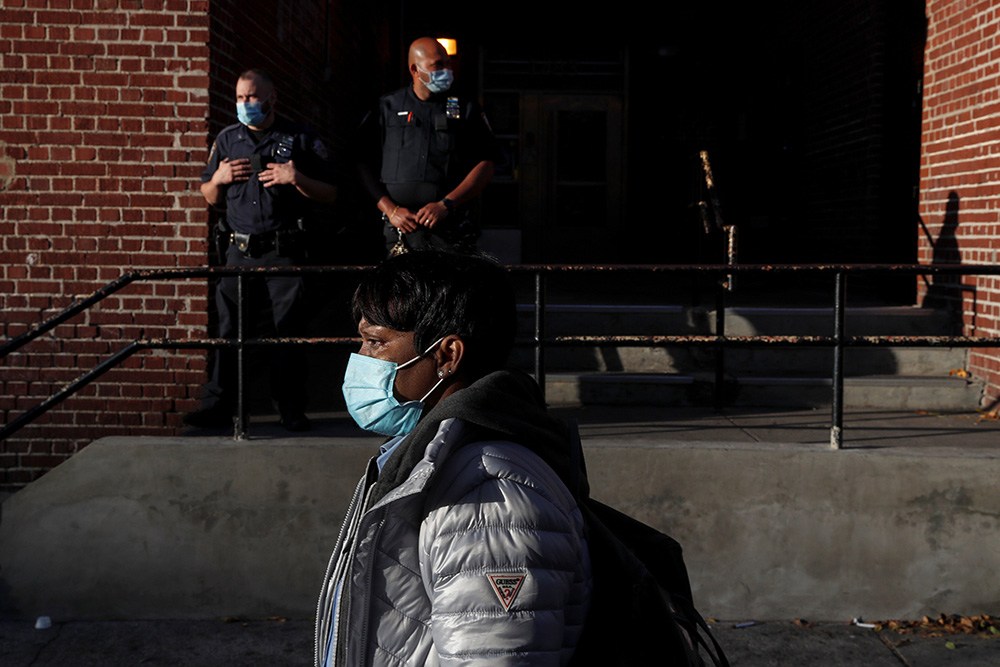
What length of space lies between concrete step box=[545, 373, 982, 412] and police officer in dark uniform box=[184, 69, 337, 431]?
1.78 m

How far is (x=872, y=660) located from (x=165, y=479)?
3243mm

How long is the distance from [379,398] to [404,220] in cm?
360

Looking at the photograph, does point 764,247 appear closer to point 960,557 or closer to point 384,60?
point 384,60

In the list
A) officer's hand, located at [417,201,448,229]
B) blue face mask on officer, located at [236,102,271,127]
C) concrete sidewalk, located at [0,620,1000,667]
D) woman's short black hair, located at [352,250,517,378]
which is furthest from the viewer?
officer's hand, located at [417,201,448,229]

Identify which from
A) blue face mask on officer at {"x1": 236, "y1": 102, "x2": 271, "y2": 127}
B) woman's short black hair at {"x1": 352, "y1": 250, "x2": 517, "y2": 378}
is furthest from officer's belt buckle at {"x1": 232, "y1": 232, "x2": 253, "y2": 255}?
woman's short black hair at {"x1": 352, "y1": 250, "x2": 517, "y2": 378}

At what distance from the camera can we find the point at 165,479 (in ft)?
15.0

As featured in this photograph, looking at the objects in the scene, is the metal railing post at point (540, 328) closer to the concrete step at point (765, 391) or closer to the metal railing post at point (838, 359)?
the metal railing post at point (838, 359)

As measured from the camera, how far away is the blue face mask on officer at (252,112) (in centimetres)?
525

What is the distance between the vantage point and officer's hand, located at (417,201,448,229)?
17.6 ft

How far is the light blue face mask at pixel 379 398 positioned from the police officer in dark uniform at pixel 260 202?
3323mm

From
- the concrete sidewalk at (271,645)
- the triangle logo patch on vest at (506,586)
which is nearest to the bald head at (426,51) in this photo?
the concrete sidewalk at (271,645)

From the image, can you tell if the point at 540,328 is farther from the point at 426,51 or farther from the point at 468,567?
the point at 468,567

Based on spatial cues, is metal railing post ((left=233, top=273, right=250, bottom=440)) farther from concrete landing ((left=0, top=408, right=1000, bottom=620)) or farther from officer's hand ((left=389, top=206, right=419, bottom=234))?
officer's hand ((left=389, top=206, right=419, bottom=234))

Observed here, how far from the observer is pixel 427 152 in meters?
5.60
